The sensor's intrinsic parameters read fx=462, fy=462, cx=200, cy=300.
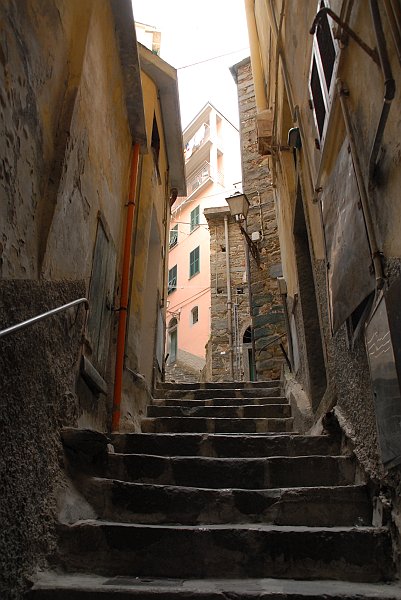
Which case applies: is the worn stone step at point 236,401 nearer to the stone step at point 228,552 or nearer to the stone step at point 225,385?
the stone step at point 225,385

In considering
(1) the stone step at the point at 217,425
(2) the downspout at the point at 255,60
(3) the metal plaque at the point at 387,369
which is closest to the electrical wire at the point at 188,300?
(2) the downspout at the point at 255,60

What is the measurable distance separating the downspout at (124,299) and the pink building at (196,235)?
14413mm

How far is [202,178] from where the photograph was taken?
81.7 feet

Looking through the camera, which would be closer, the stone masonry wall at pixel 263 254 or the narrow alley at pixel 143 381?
the narrow alley at pixel 143 381

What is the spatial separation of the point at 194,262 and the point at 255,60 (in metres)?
13.8

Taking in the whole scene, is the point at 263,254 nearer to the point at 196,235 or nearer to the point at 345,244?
the point at 345,244

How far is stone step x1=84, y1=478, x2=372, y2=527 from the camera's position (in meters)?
2.55

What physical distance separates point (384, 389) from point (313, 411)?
230 centimetres

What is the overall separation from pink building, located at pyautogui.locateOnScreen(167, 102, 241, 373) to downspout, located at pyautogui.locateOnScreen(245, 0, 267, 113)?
1034 centimetres

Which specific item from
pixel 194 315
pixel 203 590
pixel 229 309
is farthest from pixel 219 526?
pixel 194 315

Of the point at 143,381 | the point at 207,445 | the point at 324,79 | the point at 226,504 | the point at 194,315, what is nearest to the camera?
the point at 226,504

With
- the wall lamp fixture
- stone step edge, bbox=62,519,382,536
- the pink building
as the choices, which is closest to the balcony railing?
the pink building

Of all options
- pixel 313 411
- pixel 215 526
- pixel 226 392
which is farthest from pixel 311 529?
pixel 226 392

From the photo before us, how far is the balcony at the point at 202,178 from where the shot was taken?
2420 cm
